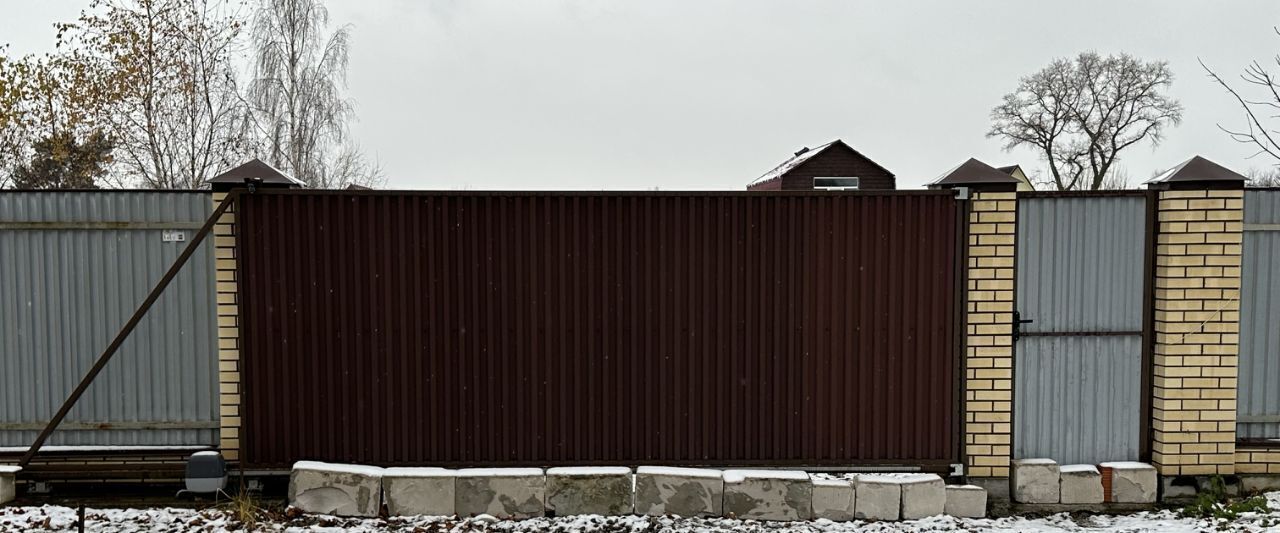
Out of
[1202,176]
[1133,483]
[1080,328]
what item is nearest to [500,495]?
[1080,328]

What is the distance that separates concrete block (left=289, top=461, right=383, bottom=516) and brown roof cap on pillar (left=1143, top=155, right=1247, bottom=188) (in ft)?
17.8

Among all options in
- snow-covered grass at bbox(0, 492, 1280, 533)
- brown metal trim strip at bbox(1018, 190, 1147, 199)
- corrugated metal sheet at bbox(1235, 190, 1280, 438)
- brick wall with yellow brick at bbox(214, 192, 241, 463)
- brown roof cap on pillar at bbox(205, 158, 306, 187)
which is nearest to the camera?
snow-covered grass at bbox(0, 492, 1280, 533)

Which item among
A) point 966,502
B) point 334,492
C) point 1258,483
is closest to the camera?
point 334,492

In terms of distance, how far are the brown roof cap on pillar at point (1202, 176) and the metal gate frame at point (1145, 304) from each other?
0.14 m

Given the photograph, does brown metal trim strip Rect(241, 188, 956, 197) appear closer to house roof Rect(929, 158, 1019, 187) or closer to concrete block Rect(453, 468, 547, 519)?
house roof Rect(929, 158, 1019, 187)

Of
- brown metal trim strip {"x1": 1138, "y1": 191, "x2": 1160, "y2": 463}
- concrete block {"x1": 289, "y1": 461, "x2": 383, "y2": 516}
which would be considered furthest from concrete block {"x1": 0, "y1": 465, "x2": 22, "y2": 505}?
brown metal trim strip {"x1": 1138, "y1": 191, "x2": 1160, "y2": 463}

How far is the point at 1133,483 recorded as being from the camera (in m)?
5.27

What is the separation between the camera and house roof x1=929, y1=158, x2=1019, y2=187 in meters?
5.04

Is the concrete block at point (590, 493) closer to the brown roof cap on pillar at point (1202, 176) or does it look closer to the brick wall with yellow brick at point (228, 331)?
the brick wall with yellow brick at point (228, 331)

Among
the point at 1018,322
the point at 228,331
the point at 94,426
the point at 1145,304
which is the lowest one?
the point at 94,426

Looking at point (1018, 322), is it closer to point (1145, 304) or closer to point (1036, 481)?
point (1145, 304)

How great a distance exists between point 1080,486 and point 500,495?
12.4 ft

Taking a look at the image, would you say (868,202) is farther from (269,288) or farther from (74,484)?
(74,484)

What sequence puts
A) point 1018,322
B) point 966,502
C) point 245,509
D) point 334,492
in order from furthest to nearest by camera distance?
1. point 1018,322
2. point 966,502
3. point 334,492
4. point 245,509
